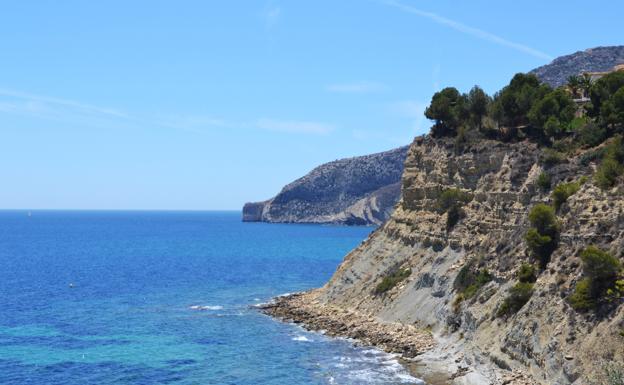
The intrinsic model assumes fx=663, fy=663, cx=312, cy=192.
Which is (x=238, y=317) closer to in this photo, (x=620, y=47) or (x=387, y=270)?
(x=387, y=270)

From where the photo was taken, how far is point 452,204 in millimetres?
68000

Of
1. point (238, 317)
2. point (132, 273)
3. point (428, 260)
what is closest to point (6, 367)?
point (238, 317)

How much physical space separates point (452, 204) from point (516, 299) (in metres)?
21.4

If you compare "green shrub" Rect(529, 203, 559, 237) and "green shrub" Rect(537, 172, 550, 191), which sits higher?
"green shrub" Rect(537, 172, 550, 191)

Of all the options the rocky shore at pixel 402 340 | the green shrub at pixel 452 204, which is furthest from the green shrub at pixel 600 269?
the green shrub at pixel 452 204

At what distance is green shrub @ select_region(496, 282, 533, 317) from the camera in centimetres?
4716

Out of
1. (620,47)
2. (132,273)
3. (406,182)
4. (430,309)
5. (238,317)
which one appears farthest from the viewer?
(620,47)

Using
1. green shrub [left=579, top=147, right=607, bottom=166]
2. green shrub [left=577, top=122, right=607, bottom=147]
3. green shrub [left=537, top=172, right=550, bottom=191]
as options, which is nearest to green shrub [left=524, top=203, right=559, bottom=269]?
green shrub [left=537, top=172, right=550, bottom=191]

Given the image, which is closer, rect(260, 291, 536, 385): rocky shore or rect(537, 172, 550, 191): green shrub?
rect(260, 291, 536, 385): rocky shore

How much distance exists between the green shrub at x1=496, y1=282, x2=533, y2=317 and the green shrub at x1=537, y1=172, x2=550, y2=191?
11.0m

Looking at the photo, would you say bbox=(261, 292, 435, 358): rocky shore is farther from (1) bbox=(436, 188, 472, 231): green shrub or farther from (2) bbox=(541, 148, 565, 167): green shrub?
(2) bbox=(541, 148, 565, 167): green shrub

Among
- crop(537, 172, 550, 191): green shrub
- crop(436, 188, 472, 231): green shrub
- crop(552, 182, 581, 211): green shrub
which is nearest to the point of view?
crop(552, 182, 581, 211): green shrub

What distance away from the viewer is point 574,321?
40812mm

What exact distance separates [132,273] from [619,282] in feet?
304
